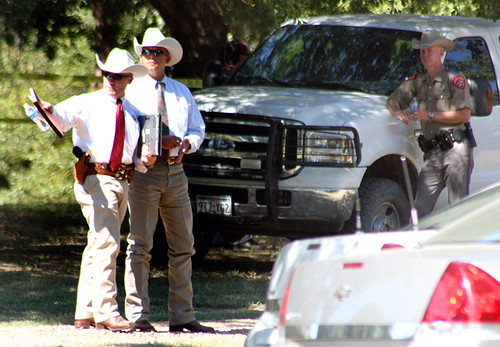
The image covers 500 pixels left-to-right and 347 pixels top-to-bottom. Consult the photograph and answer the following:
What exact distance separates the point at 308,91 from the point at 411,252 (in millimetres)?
5275

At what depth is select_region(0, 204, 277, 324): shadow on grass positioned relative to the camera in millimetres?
7566

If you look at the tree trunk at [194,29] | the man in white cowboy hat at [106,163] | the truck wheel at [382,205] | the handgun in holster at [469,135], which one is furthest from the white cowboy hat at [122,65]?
the tree trunk at [194,29]

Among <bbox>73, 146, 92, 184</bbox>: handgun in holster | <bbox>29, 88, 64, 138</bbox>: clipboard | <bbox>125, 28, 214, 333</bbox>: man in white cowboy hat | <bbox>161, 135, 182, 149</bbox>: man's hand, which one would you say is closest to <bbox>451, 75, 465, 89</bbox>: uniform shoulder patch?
<bbox>125, 28, 214, 333</bbox>: man in white cowboy hat

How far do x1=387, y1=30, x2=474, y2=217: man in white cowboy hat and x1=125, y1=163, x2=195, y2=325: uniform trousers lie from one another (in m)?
2.19

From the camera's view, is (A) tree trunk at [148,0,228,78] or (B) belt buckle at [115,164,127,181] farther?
(A) tree trunk at [148,0,228,78]

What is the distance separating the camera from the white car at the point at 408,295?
2.98 meters

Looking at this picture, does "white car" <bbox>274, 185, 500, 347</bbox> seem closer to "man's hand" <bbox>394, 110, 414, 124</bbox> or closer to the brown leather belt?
the brown leather belt

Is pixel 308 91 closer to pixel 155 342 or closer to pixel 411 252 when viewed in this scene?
pixel 155 342

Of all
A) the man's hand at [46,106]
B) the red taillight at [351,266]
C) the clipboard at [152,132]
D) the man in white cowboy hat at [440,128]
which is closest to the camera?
the red taillight at [351,266]

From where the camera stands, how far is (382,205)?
26.3ft

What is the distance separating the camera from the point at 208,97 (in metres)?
8.44

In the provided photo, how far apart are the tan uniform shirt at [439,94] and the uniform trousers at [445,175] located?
0.18m

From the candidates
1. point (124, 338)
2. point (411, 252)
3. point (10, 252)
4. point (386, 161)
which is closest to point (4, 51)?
point (10, 252)

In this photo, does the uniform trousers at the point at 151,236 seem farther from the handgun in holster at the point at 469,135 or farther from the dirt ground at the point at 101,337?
the handgun in holster at the point at 469,135
